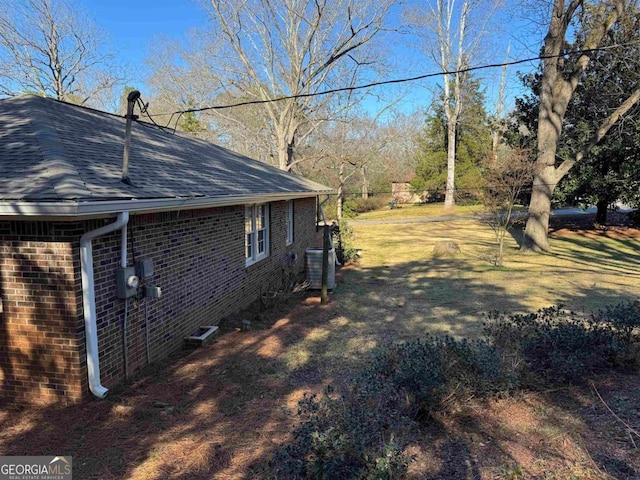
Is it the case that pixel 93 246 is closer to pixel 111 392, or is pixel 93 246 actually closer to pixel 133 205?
pixel 133 205

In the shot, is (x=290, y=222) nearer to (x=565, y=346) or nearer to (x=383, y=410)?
(x=565, y=346)

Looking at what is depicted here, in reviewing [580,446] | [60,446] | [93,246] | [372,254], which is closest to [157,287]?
[93,246]

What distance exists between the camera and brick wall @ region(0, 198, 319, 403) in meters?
4.28

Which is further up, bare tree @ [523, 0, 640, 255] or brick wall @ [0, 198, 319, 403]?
bare tree @ [523, 0, 640, 255]

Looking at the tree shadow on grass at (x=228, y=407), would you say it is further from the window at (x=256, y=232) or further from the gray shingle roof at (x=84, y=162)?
the gray shingle roof at (x=84, y=162)

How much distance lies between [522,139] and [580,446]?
69.9 ft

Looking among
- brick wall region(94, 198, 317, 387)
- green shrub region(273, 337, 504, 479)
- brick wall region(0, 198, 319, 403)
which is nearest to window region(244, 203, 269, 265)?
brick wall region(94, 198, 317, 387)

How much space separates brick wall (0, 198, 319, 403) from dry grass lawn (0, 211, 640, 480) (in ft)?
1.04

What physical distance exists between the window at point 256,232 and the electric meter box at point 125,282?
389cm

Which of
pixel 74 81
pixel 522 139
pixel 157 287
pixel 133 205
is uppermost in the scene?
pixel 74 81

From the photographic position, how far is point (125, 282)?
4859 millimetres

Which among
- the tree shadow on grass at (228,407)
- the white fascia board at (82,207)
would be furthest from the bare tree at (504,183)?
the white fascia board at (82,207)

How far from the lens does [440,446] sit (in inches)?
138

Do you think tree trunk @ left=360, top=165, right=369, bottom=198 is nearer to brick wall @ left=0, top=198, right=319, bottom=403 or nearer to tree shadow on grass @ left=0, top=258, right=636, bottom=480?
tree shadow on grass @ left=0, top=258, right=636, bottom=480
